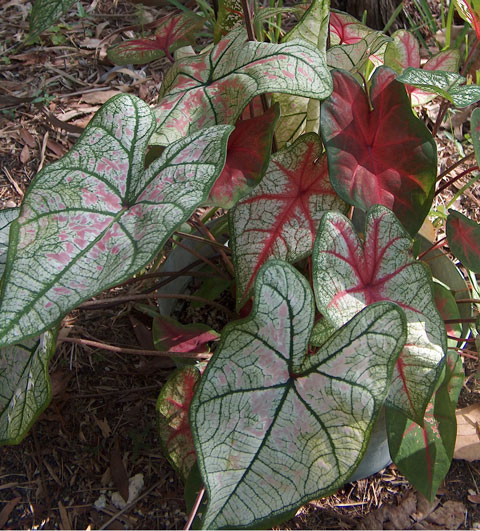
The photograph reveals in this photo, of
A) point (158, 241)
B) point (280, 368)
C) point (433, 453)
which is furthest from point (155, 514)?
point (158, 241)

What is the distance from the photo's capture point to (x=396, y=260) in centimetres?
98

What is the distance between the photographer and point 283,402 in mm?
838

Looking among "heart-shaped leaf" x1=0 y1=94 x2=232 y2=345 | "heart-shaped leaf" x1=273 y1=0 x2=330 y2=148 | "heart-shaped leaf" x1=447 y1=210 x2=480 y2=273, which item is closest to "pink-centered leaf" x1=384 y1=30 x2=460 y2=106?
"heart-shaped leaf" x1=273 y1=0 x2=330 y2=148

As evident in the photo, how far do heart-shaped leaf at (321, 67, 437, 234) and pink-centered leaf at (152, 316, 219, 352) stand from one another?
0.49 m

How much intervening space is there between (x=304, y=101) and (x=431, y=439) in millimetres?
789

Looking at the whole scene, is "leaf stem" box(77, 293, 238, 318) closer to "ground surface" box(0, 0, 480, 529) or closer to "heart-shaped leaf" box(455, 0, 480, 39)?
"ground surface" box(0, 0, 480, 529)

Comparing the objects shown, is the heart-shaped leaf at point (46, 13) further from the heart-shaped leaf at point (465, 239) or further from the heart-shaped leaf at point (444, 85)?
the heart-shaped leaf at point (465, 239)

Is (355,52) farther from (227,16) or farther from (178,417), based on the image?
(178,417)

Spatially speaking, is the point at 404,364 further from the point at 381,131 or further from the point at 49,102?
the point at 49,102

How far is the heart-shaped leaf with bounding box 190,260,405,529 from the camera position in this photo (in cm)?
80

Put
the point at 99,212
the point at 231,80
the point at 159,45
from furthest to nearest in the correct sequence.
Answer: the point at 159,45 → the point at 231,80 → the point at 99,212

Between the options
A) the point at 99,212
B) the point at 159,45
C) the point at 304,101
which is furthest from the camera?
the point at 159,45

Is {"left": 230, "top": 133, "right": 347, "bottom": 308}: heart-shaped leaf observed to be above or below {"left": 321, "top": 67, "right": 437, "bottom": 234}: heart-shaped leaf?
below

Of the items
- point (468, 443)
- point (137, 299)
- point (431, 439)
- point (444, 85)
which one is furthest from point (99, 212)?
point (468, 443)
